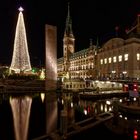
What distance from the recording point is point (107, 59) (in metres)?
120

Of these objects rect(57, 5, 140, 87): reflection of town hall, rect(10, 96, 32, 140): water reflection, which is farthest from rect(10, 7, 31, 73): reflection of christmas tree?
rect(57, 5, 140, 87): reflection of town hall

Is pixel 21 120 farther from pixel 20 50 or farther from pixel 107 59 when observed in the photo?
pixel 107 59

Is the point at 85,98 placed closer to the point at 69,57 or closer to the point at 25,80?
the point at 25,80

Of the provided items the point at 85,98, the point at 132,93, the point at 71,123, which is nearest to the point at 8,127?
the point at 71,123

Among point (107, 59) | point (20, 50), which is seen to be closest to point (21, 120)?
point (20, 50)

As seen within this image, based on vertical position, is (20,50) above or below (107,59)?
below

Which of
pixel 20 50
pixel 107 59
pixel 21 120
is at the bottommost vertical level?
pixel 21 120

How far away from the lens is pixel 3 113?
4000 cm

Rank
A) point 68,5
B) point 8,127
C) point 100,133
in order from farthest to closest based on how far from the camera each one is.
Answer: point 68,5, point 8,127, point 100,133

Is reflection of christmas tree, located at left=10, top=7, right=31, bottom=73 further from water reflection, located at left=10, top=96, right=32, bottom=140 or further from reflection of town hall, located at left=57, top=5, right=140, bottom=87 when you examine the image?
reflection of town hall, located at left=57, top=5, right=140, bottom=87

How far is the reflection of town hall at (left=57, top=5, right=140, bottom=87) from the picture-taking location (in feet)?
326

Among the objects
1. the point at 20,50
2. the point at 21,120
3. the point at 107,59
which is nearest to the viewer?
the point at 21,120

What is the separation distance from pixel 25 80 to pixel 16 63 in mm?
16299

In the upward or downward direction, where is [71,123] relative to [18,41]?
downward
